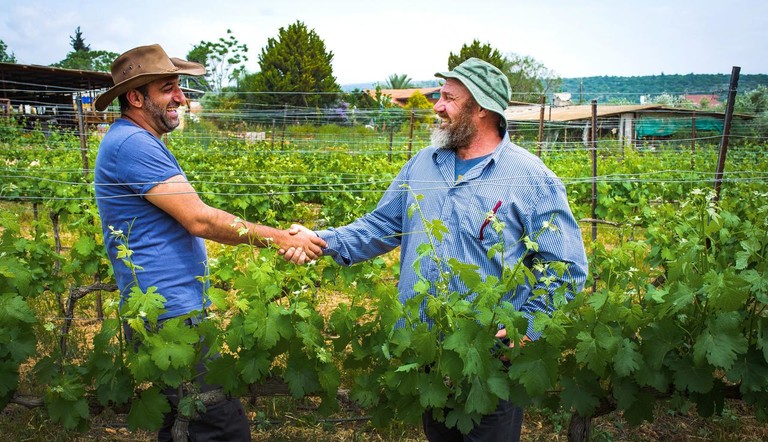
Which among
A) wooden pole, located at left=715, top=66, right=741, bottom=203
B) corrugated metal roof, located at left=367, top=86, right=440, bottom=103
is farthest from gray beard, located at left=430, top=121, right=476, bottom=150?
corrugated metal roof, located at left=367, top=86, right=440, bottom=103

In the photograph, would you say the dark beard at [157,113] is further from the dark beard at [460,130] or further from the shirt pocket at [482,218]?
the shirt pocket at [482,218]

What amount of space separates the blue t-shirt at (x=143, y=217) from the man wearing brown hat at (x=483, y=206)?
519 mm

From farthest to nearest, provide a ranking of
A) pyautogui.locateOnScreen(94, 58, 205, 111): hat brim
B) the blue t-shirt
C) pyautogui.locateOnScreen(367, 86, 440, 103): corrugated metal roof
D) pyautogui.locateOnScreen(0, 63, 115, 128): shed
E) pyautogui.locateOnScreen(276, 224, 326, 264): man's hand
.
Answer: pyautogui.locateOnScreen(367, 86, 440, 103): corrugated metal roof
pyautogui.locateOnScreen(0, 63, 115, 128): shed
pyautogui.locateOnScreen(276, 224, 326, 264): man's hand
pyautogui.locateOnScreen(94, 58, 205, 111): hat brim
the blue t-shirt

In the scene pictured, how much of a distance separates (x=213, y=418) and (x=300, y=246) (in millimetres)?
755

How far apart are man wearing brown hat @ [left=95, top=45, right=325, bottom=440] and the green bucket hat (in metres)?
0.95

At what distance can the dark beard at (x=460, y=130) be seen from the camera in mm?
2734

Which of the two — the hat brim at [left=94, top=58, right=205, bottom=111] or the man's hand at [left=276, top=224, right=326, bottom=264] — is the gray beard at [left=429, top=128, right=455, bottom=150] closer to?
the man's hand at [left=276, top=224, right=326, bottom=264]

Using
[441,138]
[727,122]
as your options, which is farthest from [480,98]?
[727,122]

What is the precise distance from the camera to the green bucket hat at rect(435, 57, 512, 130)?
269cm

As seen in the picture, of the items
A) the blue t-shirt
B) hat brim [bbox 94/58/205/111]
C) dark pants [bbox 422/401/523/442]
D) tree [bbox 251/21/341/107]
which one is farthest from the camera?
tree [bbox 251/21/341/107]

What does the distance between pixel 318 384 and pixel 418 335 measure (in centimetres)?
55

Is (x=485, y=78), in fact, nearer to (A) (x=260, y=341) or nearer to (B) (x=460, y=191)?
(B) (x=460, y=191)

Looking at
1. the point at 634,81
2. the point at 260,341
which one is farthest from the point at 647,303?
the point at 634,81

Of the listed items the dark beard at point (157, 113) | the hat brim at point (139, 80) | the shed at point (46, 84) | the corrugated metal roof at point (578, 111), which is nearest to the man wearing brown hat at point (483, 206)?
the dark beard at point (157, 113)
